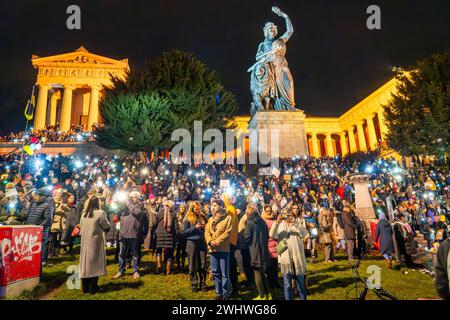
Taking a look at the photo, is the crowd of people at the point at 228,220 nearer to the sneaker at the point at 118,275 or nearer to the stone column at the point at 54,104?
the sneaker at the point at 118,275

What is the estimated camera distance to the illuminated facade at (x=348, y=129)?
55219 millimetres

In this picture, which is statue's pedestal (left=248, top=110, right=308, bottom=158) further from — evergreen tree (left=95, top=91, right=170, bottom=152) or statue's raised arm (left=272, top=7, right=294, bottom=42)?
evergreen tree (left=95, top=91, right=170, bottom=152)

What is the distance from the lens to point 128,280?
286 inches

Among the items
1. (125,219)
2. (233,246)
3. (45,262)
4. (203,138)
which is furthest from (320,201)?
(203,138)

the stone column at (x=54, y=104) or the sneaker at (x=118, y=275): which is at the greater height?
the stone column at (x=54, y=104)

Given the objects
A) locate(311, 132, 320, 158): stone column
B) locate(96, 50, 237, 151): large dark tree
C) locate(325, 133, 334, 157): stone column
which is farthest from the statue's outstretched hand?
locate(325, 133, 334, 157): stone column

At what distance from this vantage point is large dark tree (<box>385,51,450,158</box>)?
2566 centimetres

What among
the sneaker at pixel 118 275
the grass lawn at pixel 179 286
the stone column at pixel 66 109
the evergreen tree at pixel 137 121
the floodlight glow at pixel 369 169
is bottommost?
the grass lawn at pixel 179 286

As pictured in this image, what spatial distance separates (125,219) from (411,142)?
29.1 meters

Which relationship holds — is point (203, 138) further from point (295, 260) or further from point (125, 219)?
point (295, 260)

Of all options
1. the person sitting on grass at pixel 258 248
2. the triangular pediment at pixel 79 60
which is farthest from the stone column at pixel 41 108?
the person sitting on grass at pixel 258 248

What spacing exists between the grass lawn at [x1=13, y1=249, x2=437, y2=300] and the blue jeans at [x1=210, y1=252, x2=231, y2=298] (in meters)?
0.40

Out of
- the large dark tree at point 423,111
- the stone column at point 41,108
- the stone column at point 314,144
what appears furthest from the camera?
the stone column at point 314,144

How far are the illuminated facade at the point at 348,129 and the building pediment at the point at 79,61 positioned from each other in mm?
28367
